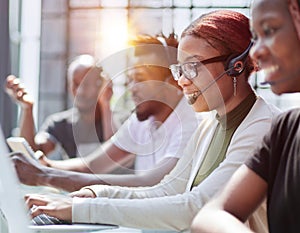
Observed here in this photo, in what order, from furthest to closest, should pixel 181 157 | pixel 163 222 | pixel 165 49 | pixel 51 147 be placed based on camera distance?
pixel 51 147 → pixel 165 49 → pixel 181 157 → pixel 163 222

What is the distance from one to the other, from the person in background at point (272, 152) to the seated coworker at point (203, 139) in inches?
14.5

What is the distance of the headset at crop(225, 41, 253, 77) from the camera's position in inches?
68.1

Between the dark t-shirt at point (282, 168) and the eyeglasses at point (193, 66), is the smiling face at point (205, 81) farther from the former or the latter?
the dark t-shirt at point (282, 168)

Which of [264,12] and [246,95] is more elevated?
[264,12]

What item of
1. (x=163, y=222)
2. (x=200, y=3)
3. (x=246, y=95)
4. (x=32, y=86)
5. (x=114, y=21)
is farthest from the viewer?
(x=32, y=86)

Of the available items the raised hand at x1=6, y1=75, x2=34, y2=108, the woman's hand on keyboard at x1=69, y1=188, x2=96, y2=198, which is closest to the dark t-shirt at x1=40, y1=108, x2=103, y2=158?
the raised hand at x1=6, y1=75, x2=34, y2=108

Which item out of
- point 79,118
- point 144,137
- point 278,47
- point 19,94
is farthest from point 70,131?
point 278,47

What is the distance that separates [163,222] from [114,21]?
278cm

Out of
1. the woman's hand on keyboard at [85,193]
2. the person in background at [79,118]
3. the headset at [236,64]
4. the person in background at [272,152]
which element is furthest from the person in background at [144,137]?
the person in background at [272,152]

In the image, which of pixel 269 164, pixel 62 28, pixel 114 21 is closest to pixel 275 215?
pixel 269 164

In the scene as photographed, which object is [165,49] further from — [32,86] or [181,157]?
[32,86]

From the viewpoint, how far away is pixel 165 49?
7.57ft

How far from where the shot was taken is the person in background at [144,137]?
2.07 m

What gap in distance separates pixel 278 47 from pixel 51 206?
2.41 feet
